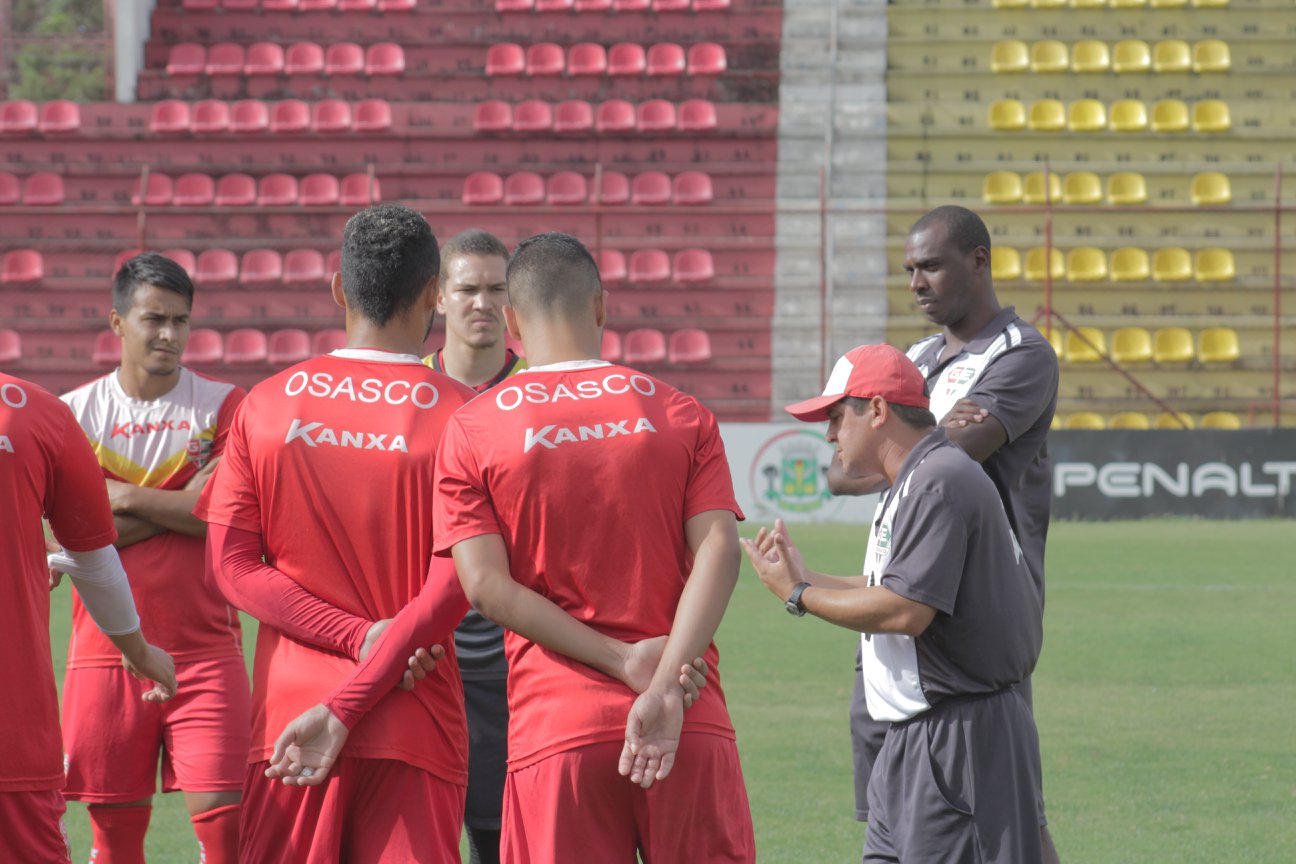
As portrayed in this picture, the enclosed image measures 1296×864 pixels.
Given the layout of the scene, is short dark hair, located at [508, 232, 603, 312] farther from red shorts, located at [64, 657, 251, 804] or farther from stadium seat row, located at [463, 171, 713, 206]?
stadium seat row, located at [463, 171, 713, 206]

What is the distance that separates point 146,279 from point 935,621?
292cm

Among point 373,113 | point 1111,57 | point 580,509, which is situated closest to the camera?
point 580,509

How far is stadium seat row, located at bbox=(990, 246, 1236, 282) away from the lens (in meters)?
20.5

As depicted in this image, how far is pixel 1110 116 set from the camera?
21812 mm

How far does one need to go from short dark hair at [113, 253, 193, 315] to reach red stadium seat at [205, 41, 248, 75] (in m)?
18.3

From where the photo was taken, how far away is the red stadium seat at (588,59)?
72.7ft

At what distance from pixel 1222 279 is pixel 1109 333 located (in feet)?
5.92

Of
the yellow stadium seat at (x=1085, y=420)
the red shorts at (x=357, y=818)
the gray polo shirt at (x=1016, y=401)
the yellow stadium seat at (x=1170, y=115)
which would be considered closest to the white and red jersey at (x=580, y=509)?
the red shorts at (x=357, y=818)

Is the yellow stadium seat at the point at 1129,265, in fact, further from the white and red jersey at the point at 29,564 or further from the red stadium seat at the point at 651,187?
the white and red jersey at the point at 29,564

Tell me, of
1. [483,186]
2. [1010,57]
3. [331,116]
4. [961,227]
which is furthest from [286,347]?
[961,227]

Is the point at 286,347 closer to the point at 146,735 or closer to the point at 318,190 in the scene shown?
the point at 318,190

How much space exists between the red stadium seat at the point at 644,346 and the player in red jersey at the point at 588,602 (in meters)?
16.2

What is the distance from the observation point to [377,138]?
21.4 metres

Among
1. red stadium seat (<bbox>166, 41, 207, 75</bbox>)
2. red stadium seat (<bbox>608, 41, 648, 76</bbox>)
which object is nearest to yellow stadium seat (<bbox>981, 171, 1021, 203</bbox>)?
red stadium seat (<bbox>608, 41, 648, 76</bbox>)
